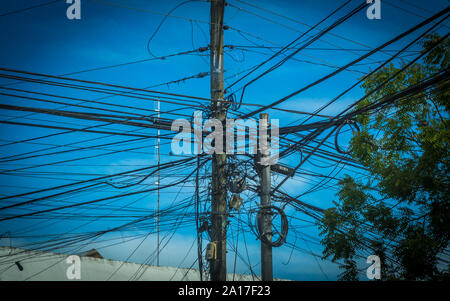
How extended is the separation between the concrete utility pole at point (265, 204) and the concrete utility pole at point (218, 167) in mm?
997

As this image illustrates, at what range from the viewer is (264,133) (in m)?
9.91

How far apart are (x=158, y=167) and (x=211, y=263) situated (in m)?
3.04

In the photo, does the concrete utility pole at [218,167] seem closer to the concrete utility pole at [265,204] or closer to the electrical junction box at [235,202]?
the electrical junction box at [235,202]

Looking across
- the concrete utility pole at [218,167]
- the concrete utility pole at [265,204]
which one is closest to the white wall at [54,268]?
the concrete utility pole at [218,167]

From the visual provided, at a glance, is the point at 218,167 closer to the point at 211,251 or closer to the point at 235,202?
the point at 235,202

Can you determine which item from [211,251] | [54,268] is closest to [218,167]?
[211,251]

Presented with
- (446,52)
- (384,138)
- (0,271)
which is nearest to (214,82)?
(384,138)

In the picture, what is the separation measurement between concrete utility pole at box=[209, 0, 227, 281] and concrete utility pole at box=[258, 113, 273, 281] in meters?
1.00

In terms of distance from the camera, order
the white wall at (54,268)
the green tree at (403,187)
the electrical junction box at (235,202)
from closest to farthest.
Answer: the green tree at (403,187), the electrical junction box at (235,202), the white wall at (54,268)

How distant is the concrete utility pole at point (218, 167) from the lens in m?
9.47

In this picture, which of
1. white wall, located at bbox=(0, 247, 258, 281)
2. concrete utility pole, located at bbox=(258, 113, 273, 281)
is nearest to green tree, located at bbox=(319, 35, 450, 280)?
concrete utility pole, located at bbox=(258, 113, 273, 281)

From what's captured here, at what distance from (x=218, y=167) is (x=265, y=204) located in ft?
5.31

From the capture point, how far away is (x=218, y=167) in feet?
33.0
